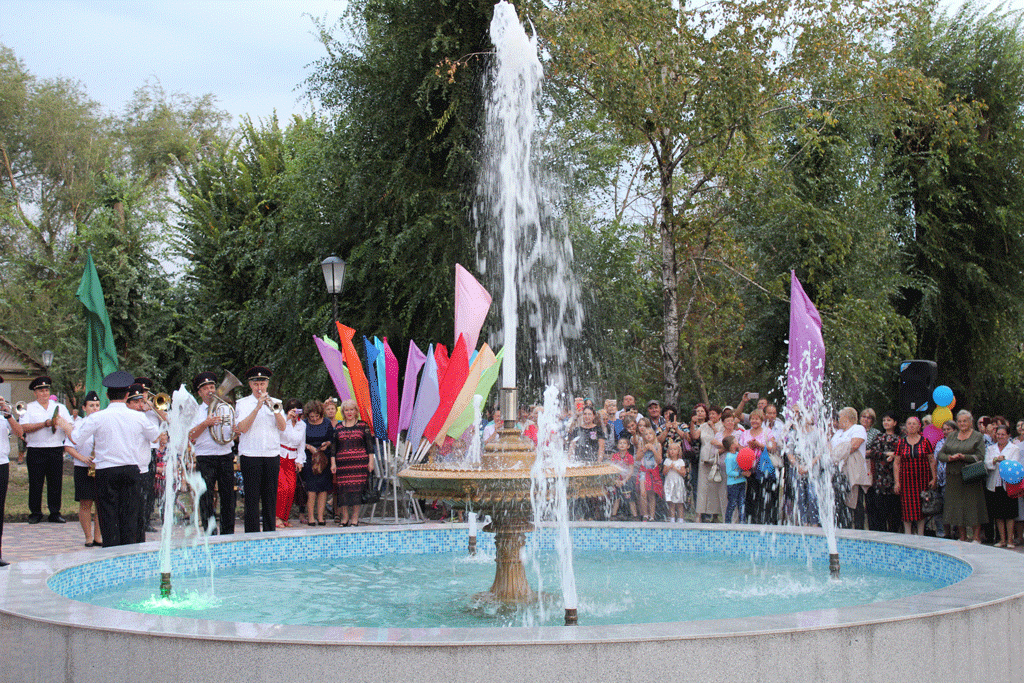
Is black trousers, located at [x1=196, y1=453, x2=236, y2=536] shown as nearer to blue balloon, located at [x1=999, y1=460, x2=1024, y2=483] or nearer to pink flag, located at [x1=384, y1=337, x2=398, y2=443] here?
pink flag, located at [x1=384, y1=337, x2=398, y2=443]

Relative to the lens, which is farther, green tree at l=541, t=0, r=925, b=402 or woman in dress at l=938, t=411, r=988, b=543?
green tree at l=541, t=0, r=925, b=402

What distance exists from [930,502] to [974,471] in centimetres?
70

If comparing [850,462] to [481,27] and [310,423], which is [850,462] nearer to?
[310,423]

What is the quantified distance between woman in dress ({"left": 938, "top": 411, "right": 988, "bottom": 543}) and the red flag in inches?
292

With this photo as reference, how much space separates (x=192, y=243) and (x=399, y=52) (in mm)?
13900

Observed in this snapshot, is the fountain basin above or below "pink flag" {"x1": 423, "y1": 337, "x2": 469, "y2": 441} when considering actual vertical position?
below

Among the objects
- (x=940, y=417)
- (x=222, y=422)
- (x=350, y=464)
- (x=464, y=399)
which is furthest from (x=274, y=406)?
(x=940, y=417)

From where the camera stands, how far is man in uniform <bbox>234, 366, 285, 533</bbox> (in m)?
10.2

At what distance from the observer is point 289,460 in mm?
13281

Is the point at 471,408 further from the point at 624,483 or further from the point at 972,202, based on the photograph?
the point at 972,202

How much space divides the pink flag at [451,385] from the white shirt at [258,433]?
94.8 inches

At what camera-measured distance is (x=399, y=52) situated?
17.9m

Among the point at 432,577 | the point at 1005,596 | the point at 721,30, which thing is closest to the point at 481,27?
the point at 721,30

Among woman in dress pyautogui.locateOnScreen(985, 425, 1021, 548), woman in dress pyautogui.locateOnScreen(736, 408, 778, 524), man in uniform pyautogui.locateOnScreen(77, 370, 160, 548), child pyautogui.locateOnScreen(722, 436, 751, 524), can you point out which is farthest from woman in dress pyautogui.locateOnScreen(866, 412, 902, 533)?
man in uniform pyautogui.locateOnScreen(77, 370, 160, 548)
